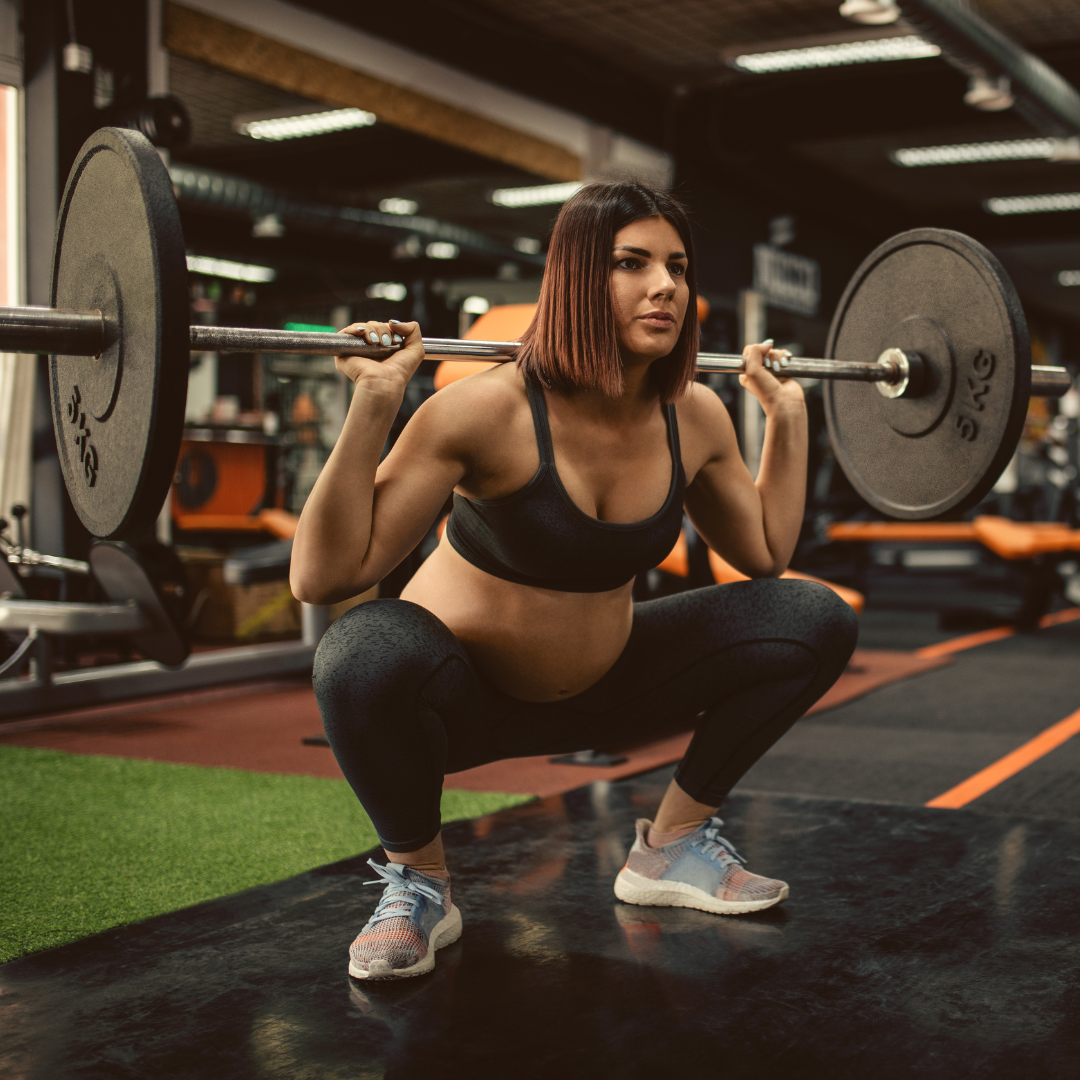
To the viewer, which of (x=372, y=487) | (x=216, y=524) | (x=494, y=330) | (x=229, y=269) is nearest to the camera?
(x=372, y=487)

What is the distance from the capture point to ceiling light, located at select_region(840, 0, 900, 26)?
4.66m

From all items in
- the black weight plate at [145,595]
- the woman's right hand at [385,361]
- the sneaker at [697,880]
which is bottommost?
the sneaker at [697,880]

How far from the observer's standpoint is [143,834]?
225 cm

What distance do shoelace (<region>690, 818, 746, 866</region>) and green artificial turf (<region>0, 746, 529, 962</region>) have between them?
2.22ft

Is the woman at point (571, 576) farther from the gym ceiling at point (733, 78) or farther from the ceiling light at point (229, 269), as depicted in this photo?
the ceiling light at point (229, 269)

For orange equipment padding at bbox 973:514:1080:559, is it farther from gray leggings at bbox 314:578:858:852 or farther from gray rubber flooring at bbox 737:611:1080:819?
gray leggings at bbox 314:578:858:852

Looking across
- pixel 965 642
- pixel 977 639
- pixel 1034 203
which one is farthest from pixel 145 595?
pixel 1034 203

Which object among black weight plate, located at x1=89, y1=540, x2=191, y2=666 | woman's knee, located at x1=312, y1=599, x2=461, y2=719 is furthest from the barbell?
black weight plate, located at x1=89, y1=540, x2=191, y2=666

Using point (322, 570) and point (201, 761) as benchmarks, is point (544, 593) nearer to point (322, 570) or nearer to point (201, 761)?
point (322, 570)

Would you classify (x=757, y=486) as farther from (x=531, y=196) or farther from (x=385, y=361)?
(x=531, y=196)

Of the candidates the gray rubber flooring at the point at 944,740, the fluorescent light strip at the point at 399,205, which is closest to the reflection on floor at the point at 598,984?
the gray rubber flooring at the point at 944,740

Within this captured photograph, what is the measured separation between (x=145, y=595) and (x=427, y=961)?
6.25ft

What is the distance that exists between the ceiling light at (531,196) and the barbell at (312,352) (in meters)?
6.89

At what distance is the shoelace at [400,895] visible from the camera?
1.54 m
